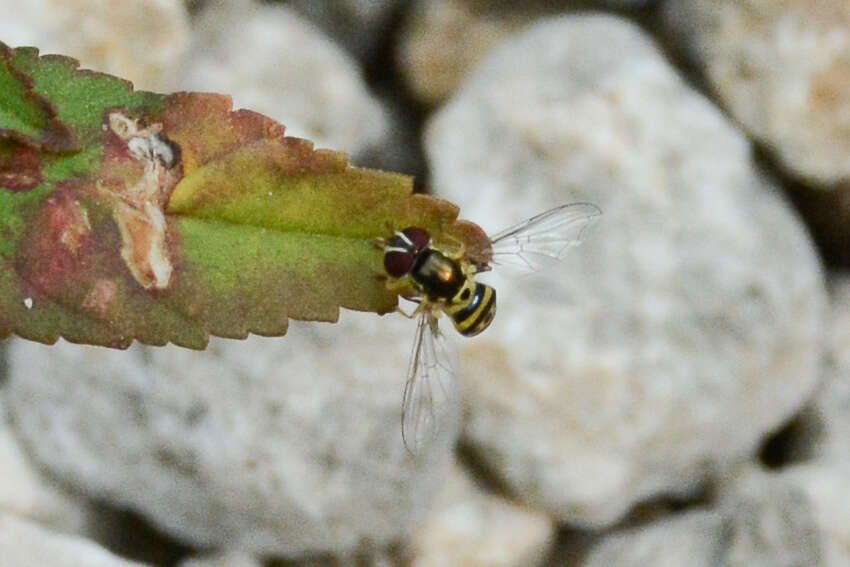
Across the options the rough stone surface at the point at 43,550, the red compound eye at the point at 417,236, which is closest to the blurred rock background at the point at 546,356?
the rough stone surface at the point at 43,550

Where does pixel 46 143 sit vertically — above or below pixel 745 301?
below

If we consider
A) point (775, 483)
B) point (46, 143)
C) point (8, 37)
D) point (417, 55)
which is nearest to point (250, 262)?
point (46, 143)

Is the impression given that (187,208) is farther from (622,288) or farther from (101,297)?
(622,288)

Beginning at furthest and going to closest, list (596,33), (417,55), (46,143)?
(417,55) → (596,33) → (46,143)

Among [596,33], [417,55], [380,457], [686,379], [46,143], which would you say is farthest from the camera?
[417,55]

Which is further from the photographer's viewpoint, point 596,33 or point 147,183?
point 596,33

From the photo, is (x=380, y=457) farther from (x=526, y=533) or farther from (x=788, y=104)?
(x=788, y=104)

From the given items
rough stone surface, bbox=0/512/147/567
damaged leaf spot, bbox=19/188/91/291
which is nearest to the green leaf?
damaged leaf spot, bbox=19/188/91/291
